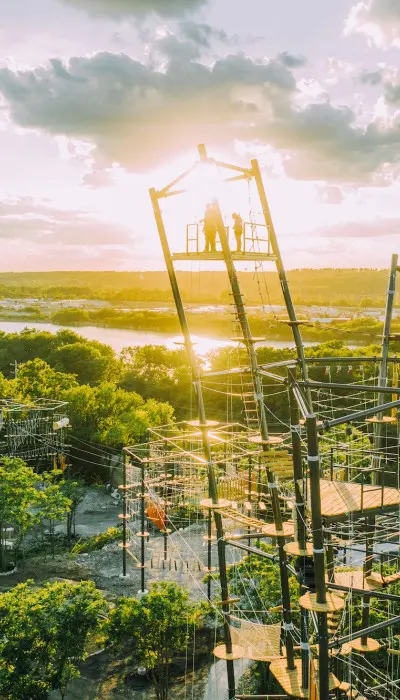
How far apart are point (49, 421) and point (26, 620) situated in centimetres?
2031

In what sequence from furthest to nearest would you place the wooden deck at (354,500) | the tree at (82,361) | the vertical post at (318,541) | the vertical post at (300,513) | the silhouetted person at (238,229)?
the tree at (82,361), the silhouetted person at (238,229), the wooden deck at (354,500), the vertical post at (300,513), the vertical post at (318,541)

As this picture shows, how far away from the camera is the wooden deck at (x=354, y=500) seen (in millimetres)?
11281

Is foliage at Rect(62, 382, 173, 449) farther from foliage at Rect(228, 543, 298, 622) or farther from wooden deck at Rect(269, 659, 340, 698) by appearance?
wooden deck at Rect(269, 659, 340, 698)

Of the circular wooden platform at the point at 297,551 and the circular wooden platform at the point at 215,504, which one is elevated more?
the circular wooden platform at the point at 297,551

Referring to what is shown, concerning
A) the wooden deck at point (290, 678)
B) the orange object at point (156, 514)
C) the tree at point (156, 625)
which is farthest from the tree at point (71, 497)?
the wooden deck at point (290, 678)

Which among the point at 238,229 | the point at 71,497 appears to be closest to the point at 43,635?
the point at 238,229

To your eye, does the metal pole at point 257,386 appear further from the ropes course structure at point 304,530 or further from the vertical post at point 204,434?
the vertical post at point 204,434

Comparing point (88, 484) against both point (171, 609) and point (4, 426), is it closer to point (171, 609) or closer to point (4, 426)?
point (4, 426)

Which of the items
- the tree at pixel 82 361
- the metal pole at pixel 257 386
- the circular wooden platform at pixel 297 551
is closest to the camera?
the circular wooden platform at pixel 297 551

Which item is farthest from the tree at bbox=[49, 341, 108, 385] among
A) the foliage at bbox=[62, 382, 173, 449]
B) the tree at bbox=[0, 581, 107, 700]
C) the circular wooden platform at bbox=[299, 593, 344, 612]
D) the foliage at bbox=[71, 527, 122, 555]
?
the circular wooden platform at bbox=[299, 593, 344, 612]

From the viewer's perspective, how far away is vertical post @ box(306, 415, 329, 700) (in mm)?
8625

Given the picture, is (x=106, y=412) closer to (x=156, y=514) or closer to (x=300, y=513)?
(x=156, y=514)

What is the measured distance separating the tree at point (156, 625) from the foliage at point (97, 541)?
9.84m

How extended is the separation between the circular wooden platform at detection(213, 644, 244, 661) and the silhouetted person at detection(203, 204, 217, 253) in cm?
808
